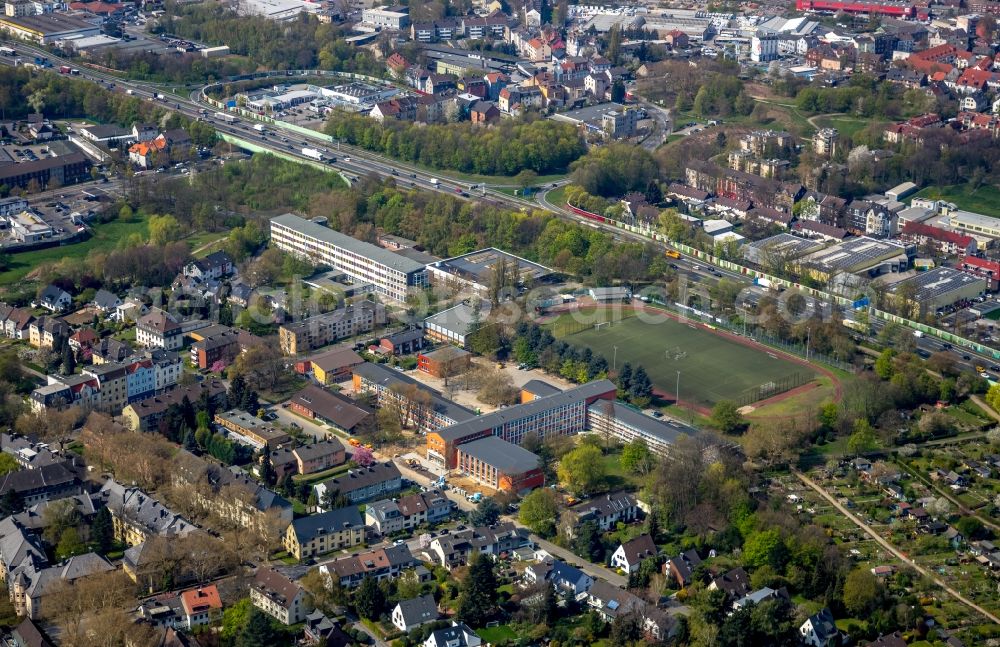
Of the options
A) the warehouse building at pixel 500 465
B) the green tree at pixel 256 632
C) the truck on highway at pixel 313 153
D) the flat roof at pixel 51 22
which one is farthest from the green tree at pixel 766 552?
the flat roof at pixel 51 22

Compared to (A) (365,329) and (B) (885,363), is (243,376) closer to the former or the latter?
(A) (365,329)

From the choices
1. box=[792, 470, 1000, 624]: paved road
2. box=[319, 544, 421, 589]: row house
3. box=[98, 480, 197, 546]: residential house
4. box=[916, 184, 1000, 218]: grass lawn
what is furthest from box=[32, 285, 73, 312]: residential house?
box=[916, 184, 1000, 218]: grass lawn

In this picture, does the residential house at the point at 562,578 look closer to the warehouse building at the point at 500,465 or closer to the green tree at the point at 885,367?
the warehouse building at the point at 500,465

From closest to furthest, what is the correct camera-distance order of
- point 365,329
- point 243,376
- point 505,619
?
point 505,619 < point 243,376 < point 365,329

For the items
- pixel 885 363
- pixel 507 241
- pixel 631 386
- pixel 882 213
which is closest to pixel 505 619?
pixel 631 386

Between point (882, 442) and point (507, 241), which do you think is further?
point (507, 241)

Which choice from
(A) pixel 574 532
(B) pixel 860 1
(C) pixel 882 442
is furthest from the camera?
(B) pixel 860 1
